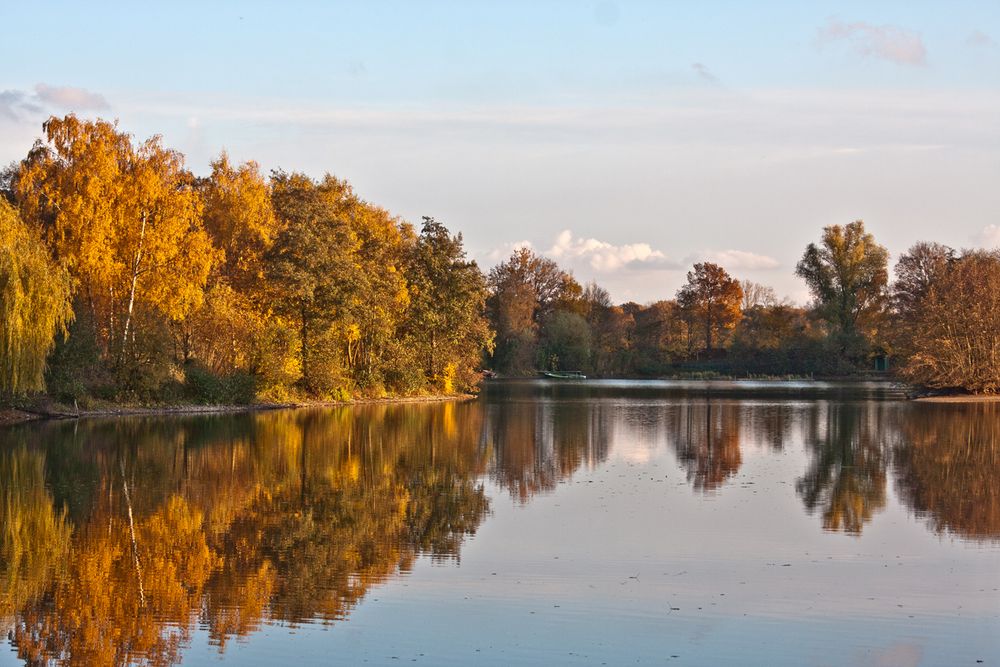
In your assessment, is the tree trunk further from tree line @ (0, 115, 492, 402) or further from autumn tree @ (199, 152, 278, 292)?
autumn tree @ (199, 152, 278, 292)

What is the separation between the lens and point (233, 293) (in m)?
43.3

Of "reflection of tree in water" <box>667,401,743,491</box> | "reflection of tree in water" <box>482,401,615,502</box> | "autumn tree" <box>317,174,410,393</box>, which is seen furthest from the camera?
"autumn tree" <box>317,174,410,393</box>

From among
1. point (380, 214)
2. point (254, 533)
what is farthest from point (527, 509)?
point (380, 214)

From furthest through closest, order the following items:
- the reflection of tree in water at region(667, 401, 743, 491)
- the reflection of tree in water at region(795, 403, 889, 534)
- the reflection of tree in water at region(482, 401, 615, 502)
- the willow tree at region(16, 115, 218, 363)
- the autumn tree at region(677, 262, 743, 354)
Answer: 1. the autumn tree at region(677, 262, 743, 354)
2. the willow tree at region(16, 115, 218, 363)
3. the reflection of tree in water at region(667, 401, 743, 491)
4. the reflection of tree in water at region(482, 401, 615, 502)
5. the reflection of tree in water at region(795, 403, 889, 534)

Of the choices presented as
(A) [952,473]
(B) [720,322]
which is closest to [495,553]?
(A) [952,473]

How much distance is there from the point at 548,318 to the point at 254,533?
86210mm

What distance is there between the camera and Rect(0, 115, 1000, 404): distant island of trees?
3462 cm

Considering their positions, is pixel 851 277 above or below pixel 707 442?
above

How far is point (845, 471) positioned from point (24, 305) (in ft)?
70.4

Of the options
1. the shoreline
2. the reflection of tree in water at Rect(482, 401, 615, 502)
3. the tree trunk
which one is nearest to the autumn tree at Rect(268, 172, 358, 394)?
the shoreline

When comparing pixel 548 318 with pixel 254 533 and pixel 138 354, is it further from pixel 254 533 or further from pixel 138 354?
pixel 254 533

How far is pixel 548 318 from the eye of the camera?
101m

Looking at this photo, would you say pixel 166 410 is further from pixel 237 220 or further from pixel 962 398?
pixel 962 398

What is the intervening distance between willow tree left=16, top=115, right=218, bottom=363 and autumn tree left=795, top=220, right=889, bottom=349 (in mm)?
61456
